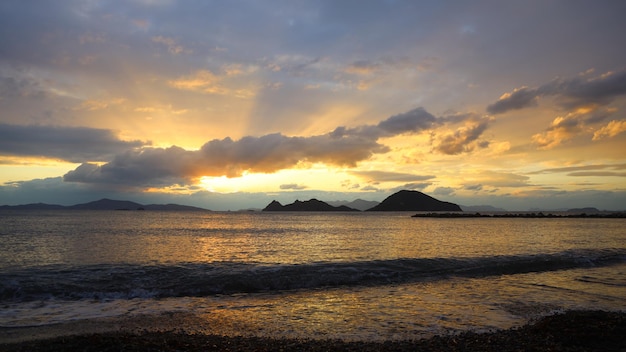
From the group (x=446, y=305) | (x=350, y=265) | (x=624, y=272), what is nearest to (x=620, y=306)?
(x=446, y=305)

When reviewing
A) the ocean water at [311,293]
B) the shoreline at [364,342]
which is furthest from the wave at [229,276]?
the shoreline at [364,342]

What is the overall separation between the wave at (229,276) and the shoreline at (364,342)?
8.90 meters

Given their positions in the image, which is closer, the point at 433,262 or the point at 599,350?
the point at 599,350

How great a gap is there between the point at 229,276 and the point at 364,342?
14.4 metres

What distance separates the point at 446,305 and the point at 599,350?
258 inches

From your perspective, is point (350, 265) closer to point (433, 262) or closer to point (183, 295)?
point (433, 262)

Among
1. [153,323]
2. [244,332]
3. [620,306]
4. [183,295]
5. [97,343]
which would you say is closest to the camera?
[97,343]

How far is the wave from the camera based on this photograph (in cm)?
2058

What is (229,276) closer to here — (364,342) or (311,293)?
(311,293)

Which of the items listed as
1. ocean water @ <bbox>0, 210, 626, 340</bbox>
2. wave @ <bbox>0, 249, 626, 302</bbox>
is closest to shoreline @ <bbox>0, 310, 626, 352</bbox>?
ocean water @ <bbox>0, 210, 626, 340</bbox>

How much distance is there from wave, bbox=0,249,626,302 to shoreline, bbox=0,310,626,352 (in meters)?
8.90

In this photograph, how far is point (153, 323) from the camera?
14.4 metres

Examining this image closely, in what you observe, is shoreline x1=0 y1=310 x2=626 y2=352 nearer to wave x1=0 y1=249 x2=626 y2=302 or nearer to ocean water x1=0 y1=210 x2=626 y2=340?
ocean water x1=0 y1=210 x2=626 y2=340

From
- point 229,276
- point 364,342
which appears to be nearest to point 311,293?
point 229,276
